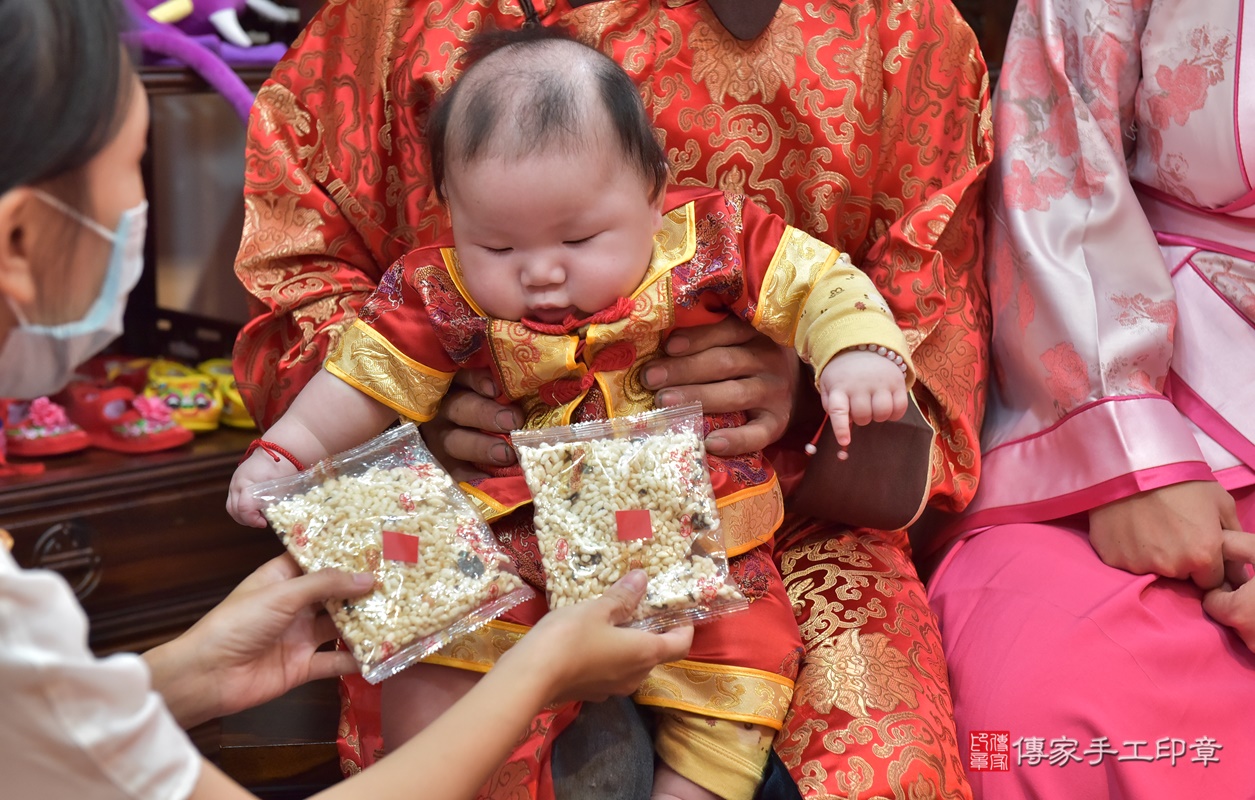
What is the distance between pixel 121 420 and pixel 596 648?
148cm

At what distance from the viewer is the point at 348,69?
1.53 meters

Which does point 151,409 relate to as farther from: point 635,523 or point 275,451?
point 635,523

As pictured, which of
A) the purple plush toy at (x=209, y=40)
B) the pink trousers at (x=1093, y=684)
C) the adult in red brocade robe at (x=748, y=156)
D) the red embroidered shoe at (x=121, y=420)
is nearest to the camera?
the pink trousers at (x=1093, y=684)

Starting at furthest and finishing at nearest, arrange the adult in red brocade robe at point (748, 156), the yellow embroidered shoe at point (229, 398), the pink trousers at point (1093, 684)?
the yellow embroidered shoe at point (229, 398), the adult in red brocade robe at point (748, 156), the pink trousers at point (1093, 684)

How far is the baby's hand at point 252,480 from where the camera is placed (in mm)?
1155

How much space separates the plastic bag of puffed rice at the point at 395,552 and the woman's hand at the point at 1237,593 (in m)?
0.82

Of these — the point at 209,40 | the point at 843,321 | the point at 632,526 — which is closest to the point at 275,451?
the point at 632,526

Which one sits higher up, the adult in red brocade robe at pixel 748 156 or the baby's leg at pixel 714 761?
the adult in red brocade robe at pixel 748 156

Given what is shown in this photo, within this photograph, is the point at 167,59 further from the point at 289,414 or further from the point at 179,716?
the point at 179,716

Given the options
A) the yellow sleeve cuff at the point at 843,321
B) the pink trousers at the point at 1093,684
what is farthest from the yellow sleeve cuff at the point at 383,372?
the pink trousers at the point at 1093,684

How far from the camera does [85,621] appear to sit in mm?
Answer: 744

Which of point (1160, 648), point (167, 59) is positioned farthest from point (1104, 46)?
point (167, 59)

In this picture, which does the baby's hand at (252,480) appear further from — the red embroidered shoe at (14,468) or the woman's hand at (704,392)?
the red embroidered shoe at (14,468)

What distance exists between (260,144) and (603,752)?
A: 0.92 meters
